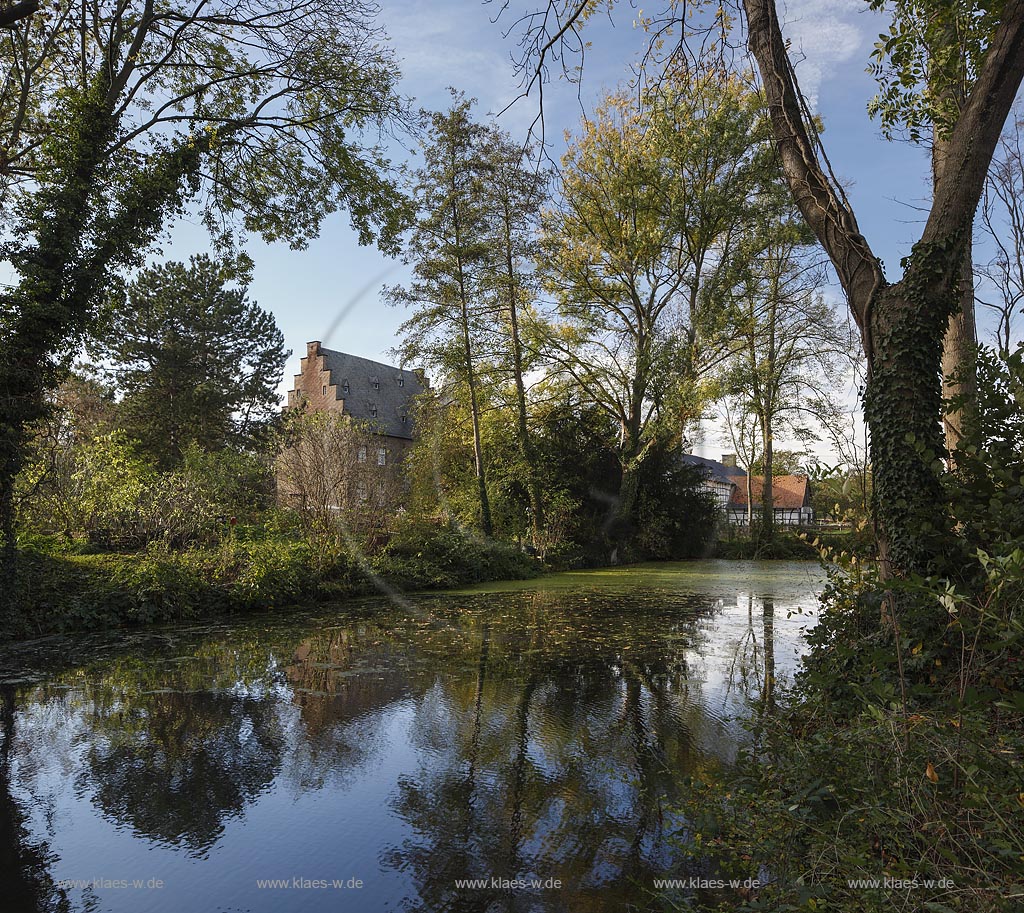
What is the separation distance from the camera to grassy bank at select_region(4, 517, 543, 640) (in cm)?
934

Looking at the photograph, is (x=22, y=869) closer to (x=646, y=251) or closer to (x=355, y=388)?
(x=646, y=251)

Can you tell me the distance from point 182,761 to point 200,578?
22.9 feet

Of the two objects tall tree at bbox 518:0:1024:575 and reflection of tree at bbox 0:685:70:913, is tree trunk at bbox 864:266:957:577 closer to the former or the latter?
tall tree at bbox 518:0:1024:575

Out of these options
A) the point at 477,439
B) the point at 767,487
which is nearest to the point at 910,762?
the point at 477,439

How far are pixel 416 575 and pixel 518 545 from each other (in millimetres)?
5575

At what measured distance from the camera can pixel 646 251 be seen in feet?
71.9

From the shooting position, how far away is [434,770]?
14.3 feet

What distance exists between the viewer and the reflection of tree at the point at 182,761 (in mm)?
3689

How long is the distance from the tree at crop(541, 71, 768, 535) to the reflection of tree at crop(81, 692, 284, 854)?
1701 cm

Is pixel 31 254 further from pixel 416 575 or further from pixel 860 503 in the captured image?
pixel 860 503

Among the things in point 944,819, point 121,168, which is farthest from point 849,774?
point 121,168

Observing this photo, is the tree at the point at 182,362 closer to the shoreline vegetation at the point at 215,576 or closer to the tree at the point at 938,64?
the shoreline vegetation at the point at 215,576

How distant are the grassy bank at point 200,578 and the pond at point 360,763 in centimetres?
80

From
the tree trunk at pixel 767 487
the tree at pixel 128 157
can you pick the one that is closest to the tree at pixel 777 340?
the tree trunk at pixel 767 487
